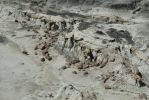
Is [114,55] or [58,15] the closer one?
[114,55]

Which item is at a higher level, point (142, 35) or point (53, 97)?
point (142, 35)

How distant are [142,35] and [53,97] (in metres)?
12.2

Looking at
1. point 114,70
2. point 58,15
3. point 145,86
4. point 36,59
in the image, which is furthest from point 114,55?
point 58,15

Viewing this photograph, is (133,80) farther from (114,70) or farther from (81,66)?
(81,66)

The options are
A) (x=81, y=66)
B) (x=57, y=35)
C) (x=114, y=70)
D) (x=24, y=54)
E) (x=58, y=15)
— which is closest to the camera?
(x=114, y=70)

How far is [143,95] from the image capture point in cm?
2155

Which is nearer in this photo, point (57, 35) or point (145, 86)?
point (145, 86)

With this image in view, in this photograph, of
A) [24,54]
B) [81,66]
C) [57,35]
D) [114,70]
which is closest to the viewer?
[114,70]

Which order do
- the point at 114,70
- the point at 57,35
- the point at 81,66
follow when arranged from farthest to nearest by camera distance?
the point at 57,35 → the point at 81,66 → the point at 114,70

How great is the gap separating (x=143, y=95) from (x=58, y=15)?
51.4ft

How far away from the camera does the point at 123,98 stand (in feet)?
70.5

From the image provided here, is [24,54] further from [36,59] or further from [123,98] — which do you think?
[123,98]

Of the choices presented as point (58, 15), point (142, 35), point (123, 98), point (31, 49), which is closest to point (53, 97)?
point (123, 98)

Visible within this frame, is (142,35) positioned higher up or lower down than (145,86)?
higher up
